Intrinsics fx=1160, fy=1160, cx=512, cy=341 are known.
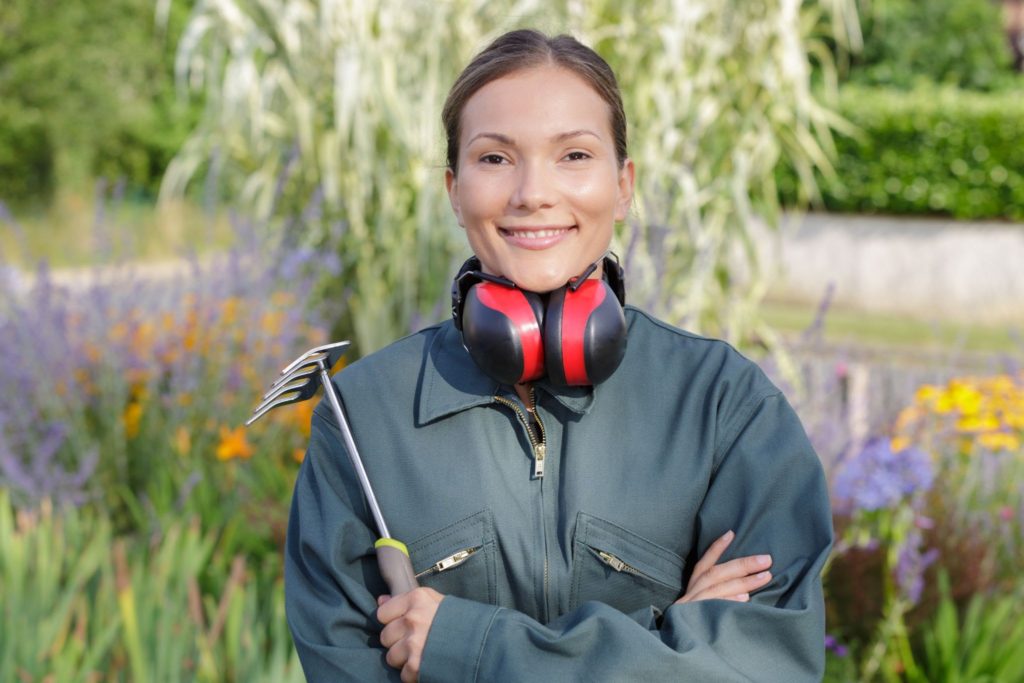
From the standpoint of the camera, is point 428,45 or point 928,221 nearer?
point 428,45

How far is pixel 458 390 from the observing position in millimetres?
1532

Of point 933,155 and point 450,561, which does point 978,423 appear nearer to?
point 450,561

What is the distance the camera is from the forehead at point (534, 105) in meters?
1.49

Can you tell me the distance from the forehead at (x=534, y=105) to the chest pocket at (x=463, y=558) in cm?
49

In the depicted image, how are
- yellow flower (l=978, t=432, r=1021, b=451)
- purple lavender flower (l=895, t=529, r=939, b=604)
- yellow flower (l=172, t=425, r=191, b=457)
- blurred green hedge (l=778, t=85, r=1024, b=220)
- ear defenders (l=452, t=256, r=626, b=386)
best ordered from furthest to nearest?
1. blurred green hedge (l=778, t=85, r=1024, b=220)
2. yellow flower (l=172, t=425, r=191, b=457)
3. yellow flower (l=978, t=432, r=1021, b=451)
4. purple lavender flower (l=895, t=529, r=939, b=604)
5. ear defenders (l=452, t=256, r=626, b=386)

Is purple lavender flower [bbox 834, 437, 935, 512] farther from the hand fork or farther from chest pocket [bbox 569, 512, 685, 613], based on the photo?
the hand fork

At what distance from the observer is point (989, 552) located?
11.3 feet

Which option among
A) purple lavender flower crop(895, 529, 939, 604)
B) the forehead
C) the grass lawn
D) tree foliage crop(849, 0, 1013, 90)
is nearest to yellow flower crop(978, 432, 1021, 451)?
purple lavender flower crop(895, 529, 939, 604)

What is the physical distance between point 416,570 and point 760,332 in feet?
11.9

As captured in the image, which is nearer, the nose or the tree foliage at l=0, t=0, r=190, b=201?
the nose

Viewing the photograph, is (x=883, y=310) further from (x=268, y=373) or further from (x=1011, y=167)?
(x=268, y=373)

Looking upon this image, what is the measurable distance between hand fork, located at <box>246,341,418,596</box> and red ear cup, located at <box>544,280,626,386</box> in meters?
0.27

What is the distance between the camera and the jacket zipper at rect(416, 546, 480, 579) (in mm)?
1478

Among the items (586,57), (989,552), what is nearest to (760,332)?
(989,552)
